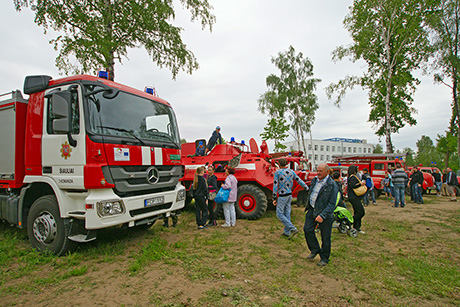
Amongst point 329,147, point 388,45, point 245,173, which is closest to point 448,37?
point 388,45

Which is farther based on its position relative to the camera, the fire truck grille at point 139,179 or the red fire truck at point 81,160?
the fire truck grille at point 139,179

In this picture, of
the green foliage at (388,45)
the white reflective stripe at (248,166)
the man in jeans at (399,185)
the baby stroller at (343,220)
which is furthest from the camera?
the green foliage at (388,45)

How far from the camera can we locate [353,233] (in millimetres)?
6000

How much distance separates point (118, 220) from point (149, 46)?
9.89 meters

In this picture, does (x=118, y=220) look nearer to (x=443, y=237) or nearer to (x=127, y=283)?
(x=127, y=283)

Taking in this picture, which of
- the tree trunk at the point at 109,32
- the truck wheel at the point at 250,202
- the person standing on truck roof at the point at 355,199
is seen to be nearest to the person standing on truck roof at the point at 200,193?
the truck wheel at the point at 250,202

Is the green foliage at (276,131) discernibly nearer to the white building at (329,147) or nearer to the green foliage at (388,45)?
the green foliage at (388,45)

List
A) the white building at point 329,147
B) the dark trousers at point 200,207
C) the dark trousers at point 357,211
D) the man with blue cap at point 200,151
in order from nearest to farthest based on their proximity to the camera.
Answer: the dark trousers at point 357,211
the dark trousers at point 200,207
the man with blue cap at point 200,151
the white building at point 329,147

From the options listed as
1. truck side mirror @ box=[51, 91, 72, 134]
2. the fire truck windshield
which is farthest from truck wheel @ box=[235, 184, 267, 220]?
truck side mirror @ box=[51, 91, 72, 134]

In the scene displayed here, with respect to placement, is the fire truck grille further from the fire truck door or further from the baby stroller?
the baby stroller

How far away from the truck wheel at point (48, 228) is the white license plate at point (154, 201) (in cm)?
127

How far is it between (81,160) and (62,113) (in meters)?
0.76

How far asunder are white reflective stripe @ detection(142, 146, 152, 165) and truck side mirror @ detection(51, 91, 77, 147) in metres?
1.05

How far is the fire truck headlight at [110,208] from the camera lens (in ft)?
12.8
